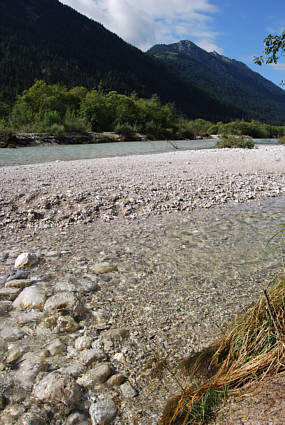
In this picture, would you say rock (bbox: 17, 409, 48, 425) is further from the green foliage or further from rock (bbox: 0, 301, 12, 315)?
the green foliage

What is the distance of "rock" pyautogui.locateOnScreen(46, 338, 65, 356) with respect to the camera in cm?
221

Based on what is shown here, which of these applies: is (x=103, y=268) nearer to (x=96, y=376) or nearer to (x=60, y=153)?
(x=96, y=376)

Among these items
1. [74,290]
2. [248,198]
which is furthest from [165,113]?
[74,290]

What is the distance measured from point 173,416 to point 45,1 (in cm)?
23360

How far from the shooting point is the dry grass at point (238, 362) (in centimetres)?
161

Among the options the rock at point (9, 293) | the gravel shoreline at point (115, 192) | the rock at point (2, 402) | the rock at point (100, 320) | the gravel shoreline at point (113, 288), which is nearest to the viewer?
the rock at point (2, 402)

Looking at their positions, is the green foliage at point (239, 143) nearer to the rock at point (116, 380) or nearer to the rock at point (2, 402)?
the rock at point (116, 380)

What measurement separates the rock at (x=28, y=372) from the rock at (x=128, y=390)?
58 cm

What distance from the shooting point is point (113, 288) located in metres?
3.22

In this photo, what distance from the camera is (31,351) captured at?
2.21 metres

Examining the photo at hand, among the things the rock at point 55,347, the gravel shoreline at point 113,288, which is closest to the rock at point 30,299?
the gravel shoreline at point 113,288

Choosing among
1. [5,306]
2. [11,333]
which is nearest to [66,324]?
[11,333]

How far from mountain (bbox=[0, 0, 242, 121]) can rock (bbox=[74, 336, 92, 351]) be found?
85.0 metres

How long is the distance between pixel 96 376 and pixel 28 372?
48 cm
